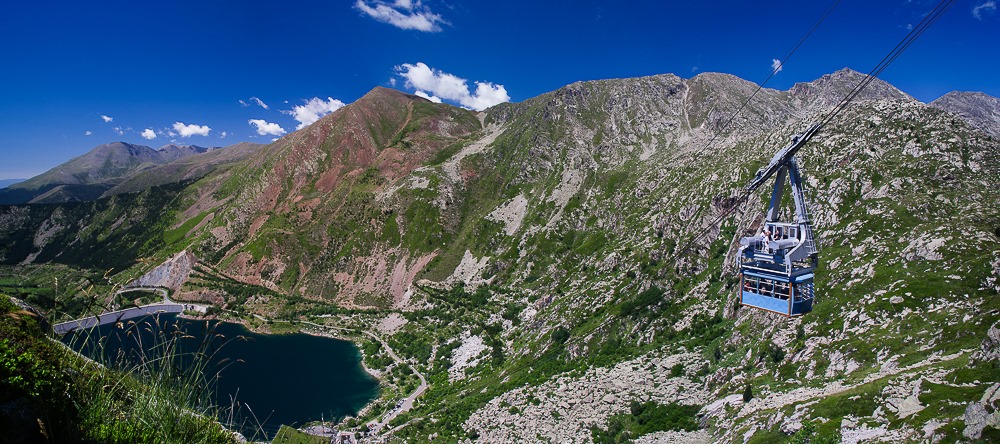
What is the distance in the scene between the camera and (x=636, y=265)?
247 ft

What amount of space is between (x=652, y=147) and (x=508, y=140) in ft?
188

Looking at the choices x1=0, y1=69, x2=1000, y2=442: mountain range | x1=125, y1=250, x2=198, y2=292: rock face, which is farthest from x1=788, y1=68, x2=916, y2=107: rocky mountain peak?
x1=125, y1=250, x2=198, y2=292: rock face

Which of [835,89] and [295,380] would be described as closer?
[295,380]

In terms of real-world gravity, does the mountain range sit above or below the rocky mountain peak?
below

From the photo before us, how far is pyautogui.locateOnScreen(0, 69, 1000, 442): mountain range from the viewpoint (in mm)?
30422

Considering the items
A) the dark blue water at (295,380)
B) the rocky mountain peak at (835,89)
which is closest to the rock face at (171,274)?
the dark blue water at (295,380)

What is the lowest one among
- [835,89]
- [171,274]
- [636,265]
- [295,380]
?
[295,380]

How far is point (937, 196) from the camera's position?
151 ft

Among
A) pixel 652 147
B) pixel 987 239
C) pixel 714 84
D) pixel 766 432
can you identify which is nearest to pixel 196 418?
pixel 766 432

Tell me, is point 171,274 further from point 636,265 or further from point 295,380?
point 636,265

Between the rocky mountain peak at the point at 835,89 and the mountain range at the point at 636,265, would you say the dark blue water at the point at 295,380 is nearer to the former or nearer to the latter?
the mountain range at the point at 636,265

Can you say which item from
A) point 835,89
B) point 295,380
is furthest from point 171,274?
point 835,89

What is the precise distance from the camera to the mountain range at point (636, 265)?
30422 mm

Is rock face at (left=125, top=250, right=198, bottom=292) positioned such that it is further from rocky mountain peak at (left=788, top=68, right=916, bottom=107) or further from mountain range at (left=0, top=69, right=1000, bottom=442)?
rocky mountain peak at (left=788, top=68, right=916, bottom=107)
